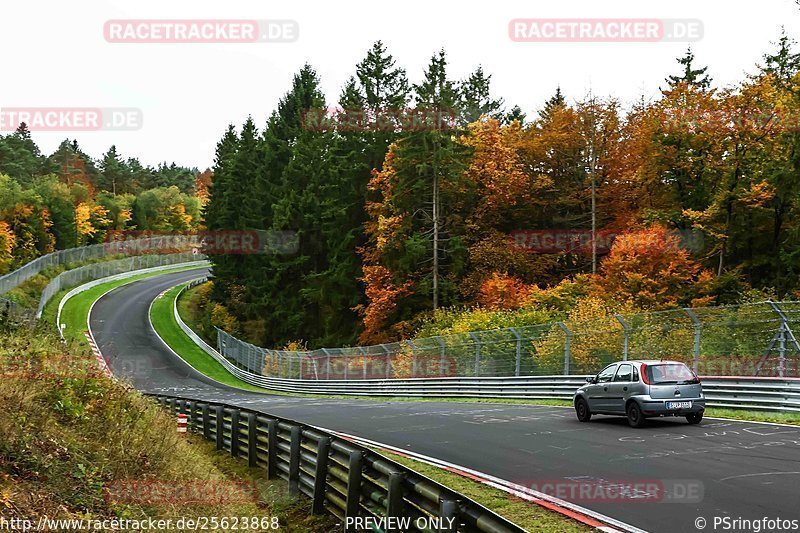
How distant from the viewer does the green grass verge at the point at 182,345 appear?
2419 inches

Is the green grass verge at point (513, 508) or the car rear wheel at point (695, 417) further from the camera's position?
the car rear wheel at point (695, 417)

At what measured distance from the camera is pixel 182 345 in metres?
71.1

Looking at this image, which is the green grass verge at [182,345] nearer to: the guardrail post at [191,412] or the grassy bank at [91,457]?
the guardrail post at [191,412]

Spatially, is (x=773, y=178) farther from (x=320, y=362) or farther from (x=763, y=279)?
(x=320, y=362)

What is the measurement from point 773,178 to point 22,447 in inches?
1453

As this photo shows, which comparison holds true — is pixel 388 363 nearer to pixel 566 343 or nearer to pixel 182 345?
pixel 566 343

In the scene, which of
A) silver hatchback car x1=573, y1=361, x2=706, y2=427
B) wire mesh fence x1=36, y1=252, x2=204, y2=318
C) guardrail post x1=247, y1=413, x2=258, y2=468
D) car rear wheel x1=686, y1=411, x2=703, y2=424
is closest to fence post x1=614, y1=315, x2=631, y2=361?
silver hatchback car x1=573, y1=361, x2=706, y2=427

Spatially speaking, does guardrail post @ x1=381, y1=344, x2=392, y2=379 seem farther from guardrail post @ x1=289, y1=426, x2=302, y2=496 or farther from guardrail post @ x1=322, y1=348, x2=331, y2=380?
guardrail post @ x1=289, y1=426, x2=302, y2=496

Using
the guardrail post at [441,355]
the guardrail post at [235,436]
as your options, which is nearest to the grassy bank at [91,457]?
the guardrail post at [235,436]

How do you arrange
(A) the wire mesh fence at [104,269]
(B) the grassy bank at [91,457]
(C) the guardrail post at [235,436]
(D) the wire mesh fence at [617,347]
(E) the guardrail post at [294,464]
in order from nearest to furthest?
1. (B) the grassy bank at [91,457]
2. (E) the guardrail post at [294,464]
3. (C) the guardrail post at [235,436]
4. (D) the wire mesh fence at [617,347]
5. (A) the wire mesh fence at [104,269]

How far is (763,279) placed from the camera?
41062 millimetres

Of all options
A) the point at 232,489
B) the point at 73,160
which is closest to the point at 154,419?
the point at 232,489

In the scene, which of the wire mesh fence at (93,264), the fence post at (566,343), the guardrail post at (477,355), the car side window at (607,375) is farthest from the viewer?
the wire mesh fence at (93,264)

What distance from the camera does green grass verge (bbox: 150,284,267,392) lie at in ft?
202
